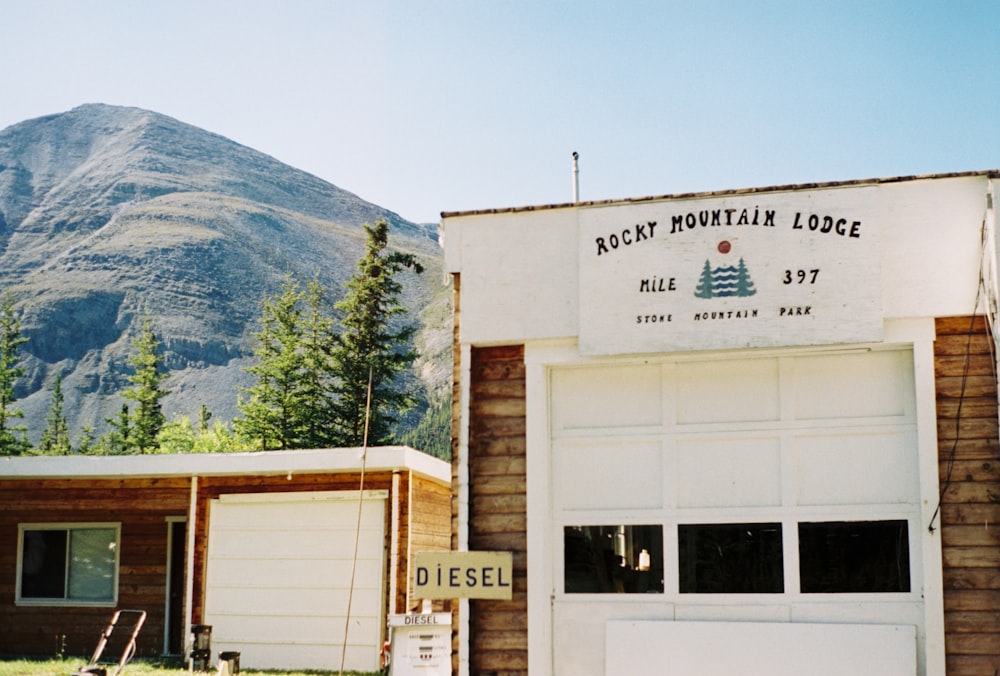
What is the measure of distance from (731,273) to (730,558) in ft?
6.56

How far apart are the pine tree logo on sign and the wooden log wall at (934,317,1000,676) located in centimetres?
131

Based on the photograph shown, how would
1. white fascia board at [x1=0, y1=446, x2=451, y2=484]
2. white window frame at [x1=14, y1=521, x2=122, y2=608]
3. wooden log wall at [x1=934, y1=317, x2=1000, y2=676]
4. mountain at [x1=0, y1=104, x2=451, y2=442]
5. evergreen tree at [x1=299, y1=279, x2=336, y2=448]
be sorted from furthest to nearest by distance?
1. mountain at [x1=0, y1=104, x2=451, y2=442]
2. evergreen tree at [x1=299, y1=279, x2=336, y2=448]
3. white window frame at [x1=14, y1=521, x2=122, y2=608]
4. white fascia board at [x1=0, y1=446, x2=451, y2=484]
5. wooden log wall at [x1=934, y1=317, x2=1000, y2=676]

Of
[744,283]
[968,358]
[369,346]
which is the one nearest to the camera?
[968,358]

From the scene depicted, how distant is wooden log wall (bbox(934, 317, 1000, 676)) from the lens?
7656mm

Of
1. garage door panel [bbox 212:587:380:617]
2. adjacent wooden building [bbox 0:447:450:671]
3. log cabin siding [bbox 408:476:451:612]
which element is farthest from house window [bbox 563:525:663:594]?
garage door panel [bbox 212:587:380:617]

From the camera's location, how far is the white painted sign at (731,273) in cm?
810

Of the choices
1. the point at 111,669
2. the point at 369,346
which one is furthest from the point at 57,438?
the point at 111,669

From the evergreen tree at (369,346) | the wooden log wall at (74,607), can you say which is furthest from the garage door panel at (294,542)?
the evergreen tree at (369,346)

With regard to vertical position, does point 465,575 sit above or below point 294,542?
below

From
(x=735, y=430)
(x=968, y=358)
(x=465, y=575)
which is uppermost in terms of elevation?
(x=968, y=358)

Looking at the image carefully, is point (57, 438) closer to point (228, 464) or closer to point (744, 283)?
point (228, 464)

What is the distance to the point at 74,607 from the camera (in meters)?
18.2

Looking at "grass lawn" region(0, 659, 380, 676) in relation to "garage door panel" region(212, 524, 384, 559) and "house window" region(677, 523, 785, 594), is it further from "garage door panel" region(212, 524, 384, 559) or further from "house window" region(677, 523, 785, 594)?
→ "house window" region(677, 523, 785, 594)

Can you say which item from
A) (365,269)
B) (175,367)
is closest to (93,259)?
(175,367)
